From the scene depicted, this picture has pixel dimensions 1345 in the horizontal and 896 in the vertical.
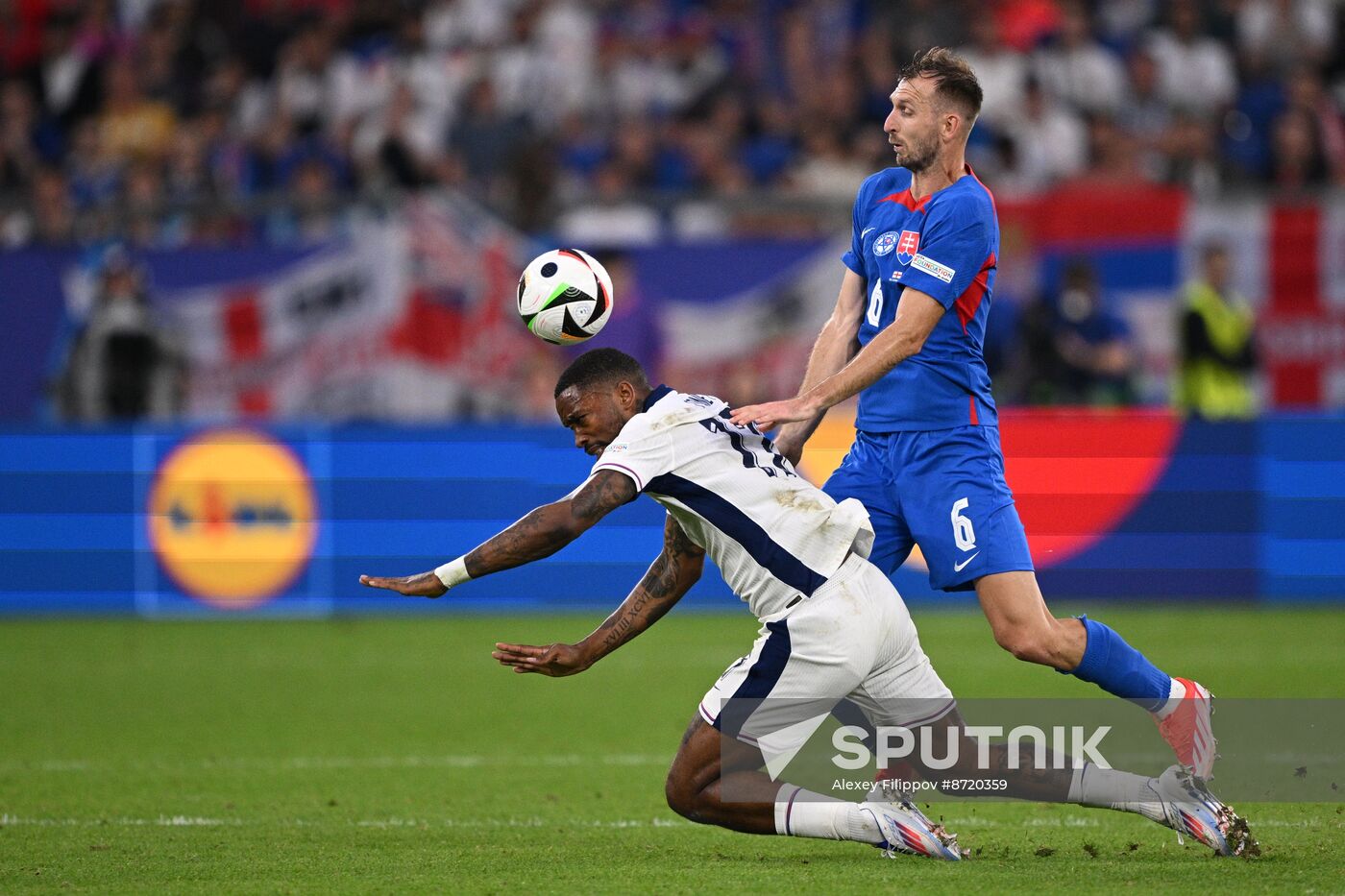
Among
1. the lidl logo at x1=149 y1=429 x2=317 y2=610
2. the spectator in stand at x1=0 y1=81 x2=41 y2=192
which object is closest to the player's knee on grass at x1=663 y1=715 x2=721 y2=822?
the lidl logo at x1=149 y1=429 x2=317 y2=610

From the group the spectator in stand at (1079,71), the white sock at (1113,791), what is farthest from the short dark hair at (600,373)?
the spectator in stand at (1079,71)

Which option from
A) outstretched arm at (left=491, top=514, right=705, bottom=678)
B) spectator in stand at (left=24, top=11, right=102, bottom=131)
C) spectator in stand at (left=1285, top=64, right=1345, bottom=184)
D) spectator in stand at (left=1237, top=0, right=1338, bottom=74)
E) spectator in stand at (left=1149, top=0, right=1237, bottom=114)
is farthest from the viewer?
spectator in stand at (left=24, top=11, right=102, bottom=131)

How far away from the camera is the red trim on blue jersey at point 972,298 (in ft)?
20.0

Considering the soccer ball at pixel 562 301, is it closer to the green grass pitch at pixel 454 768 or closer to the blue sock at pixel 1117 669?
the green grass pitch at pixel 454 768

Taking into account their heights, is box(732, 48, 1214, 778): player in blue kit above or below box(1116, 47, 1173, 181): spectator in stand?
below

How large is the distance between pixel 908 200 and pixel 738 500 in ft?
4.42

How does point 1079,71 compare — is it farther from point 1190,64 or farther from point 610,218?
point 610,218

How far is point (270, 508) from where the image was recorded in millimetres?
13625

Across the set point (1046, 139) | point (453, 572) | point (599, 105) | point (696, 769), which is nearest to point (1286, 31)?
point (1046, 139)

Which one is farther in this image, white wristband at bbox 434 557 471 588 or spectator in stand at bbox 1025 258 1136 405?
spectator in stand at bbox 1025 258 1136 405

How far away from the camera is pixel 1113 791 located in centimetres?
575

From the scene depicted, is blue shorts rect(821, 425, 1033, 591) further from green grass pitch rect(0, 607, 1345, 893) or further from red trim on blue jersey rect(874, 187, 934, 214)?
green grass pitch rect(0, 607, 1345, 893)

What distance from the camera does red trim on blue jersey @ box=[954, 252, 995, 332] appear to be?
611 cm

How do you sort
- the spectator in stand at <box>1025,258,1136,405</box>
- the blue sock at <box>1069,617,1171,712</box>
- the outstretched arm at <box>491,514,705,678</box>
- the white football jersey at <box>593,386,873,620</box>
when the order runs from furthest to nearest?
the spectator in stand at <box>1025,258,1136,405</box>, the outstretched arm at <box>491,514,705,678</box>, the blue sock at <box>1069,617,1171,712</box>, the white football jersey at <box>593,386,873,620</box>
